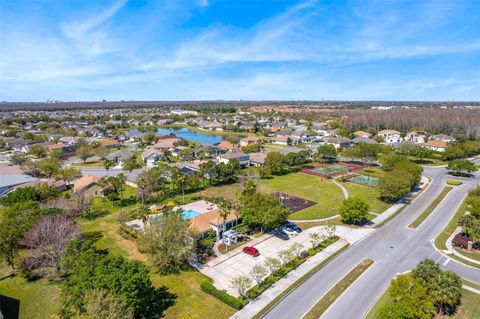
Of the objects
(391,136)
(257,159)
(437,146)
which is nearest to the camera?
(257,159)

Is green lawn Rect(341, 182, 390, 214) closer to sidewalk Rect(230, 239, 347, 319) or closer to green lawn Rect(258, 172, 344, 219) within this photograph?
green lawn Rect(258, 172, 344, 219)

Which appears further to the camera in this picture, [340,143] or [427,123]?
[427,123]

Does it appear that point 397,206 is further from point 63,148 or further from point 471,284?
point 63,148

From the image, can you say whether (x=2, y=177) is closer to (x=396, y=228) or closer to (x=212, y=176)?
(x=212, y=176)

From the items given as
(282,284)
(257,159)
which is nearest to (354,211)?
(282,284)

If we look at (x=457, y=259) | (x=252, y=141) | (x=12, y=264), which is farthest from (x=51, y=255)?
(x=252, y=141)

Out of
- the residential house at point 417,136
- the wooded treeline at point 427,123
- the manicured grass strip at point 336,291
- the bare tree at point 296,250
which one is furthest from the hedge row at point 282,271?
the wooded treeline at point 427,123

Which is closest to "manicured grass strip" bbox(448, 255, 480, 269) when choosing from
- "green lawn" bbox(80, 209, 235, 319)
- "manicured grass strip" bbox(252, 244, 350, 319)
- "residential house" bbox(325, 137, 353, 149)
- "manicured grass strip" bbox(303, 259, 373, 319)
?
"manicured grass strip" bbox(303, 259, 373, 319)
